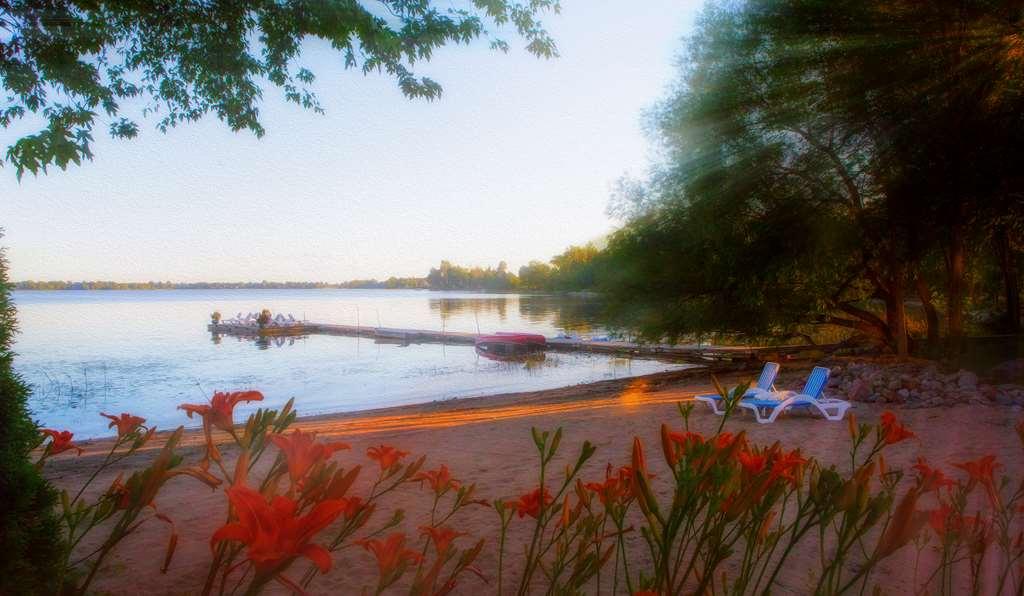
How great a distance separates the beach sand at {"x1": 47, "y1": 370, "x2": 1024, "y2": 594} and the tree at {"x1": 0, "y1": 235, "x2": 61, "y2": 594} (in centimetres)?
100

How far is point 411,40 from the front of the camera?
4.93 meters

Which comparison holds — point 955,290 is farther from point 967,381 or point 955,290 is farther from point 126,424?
point 126,424

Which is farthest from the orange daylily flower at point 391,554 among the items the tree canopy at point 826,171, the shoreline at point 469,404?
the tree canopy at point 826,171

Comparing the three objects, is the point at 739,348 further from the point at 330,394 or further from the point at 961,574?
the point at 961,574

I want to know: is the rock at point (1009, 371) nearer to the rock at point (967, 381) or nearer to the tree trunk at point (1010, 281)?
the rock at point (967, 381)

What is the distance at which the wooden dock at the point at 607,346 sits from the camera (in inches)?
675

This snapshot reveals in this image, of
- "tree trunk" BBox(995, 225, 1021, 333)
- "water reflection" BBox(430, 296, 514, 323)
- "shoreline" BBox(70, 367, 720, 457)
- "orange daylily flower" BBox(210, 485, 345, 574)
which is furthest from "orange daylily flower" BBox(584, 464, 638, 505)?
"water reflection" BBox(430, 296, 514, 323)

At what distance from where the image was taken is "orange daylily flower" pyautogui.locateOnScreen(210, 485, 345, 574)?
2.22 ft

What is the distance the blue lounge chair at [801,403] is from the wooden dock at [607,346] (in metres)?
7.29

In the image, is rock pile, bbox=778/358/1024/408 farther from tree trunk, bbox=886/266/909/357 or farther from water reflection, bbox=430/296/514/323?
water reflection, bbox=430/296/514/323

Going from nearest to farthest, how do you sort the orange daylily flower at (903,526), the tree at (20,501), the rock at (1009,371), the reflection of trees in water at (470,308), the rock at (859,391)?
1. the orange daylily flower at (903,526)
2. the tree at (20,501)
3. the rock at (859,391)
4. the rock at (1009,371)
5. the reflection of trees in water at (470,308)

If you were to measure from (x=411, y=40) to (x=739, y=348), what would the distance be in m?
19.1

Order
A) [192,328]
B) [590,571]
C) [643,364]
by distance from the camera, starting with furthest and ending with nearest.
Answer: [192,328] < [643,364] < [590,571]

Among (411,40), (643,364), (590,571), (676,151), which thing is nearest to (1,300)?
(590,571)
